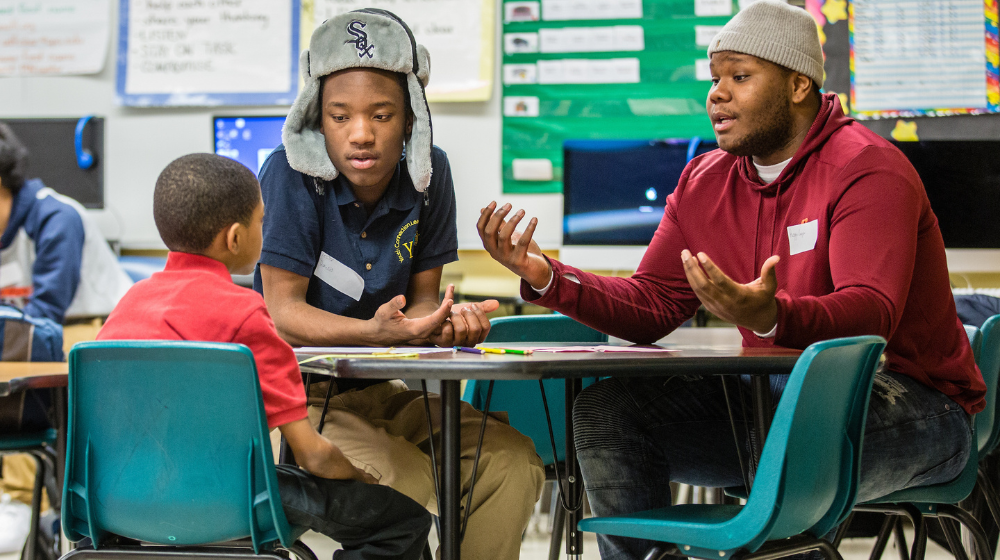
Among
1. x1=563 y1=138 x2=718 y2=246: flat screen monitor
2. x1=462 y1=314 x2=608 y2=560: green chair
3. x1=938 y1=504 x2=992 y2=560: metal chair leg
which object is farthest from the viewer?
x1=563 y1=138 x2=718 y2=246: flat screen monitor

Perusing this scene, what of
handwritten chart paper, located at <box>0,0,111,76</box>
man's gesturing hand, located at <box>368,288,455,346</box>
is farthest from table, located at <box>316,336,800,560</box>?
handwritten chart paper, located at <box>0,0,111,76</box>

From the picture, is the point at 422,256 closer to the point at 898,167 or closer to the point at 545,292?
the point at 545,292

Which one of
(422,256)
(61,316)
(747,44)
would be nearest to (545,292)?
(422,256)

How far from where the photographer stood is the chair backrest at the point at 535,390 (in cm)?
210

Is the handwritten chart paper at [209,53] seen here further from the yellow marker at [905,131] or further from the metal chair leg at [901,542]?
the metal chair leg at [901,542]

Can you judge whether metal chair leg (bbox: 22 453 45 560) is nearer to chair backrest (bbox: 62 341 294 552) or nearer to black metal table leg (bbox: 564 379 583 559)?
chair backrest (bbox: 62 341 294 552)

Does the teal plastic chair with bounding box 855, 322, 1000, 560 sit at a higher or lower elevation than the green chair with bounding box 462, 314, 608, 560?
lower

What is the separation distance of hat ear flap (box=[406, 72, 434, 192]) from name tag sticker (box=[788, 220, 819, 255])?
767mm

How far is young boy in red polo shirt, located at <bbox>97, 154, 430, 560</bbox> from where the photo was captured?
1.17m

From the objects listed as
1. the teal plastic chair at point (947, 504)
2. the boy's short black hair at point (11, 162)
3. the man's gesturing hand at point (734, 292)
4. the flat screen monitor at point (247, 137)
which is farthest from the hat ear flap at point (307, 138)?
the flat screen monitor at point (247, 137)

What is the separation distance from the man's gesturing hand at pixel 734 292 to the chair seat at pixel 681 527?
0.95ft

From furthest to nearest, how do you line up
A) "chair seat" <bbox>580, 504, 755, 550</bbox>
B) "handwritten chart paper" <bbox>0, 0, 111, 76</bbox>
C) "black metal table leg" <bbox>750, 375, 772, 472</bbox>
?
"handwritten chart paper" <bbox>0, 0, 111, 76</bbox>
"black metal table leg" <bbox>750, 375, 772, 472</bbox>
"chair seat" <bbox>580, 504, 755, 550</bbox>

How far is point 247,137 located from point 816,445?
123 inches

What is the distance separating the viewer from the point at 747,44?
1.76 metres
